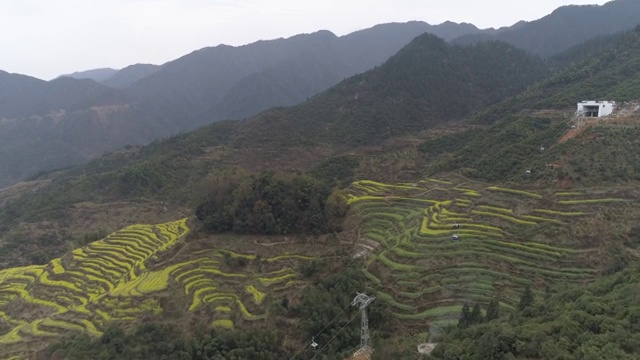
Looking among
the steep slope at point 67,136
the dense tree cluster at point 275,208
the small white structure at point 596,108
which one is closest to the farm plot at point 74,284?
the dense tree cluster at point 275,208

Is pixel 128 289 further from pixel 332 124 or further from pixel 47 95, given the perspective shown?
pixel 47 95

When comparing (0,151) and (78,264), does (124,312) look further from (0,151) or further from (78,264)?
(0,151)

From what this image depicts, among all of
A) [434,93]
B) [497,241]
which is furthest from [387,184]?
[434,93]

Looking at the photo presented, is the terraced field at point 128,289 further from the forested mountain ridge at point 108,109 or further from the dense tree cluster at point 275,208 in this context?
the forested mountain ridge at point 108,109

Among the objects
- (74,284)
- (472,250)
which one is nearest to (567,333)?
(472,250)

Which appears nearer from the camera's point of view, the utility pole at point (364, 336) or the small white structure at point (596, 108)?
the utility pole at point (364, 336)

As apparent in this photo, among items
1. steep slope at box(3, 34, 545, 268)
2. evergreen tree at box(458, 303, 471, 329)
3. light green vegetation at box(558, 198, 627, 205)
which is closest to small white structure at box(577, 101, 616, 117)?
light green vegetation at box(558, 198, 627, 205)
